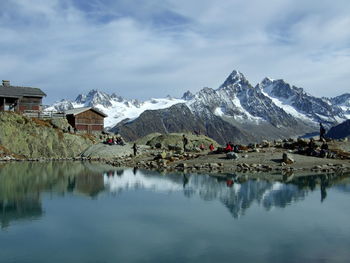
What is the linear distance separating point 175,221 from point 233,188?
12505 mm

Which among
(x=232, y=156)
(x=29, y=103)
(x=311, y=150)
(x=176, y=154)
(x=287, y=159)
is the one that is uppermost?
(x=29, y=103)

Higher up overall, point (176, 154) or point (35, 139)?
point (35, 139)

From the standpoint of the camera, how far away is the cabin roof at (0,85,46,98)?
78875 mm

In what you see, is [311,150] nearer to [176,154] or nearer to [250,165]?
[250,165]

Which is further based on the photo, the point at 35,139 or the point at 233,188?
the point at 35,139

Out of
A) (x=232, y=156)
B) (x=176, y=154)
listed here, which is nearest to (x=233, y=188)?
(x=232, y=156)

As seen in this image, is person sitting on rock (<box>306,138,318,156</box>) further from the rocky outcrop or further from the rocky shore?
the rocky outcrop

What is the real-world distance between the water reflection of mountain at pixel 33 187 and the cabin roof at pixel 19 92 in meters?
34.4

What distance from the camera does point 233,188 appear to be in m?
33.8

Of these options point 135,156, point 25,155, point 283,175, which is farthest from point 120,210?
point 25,155

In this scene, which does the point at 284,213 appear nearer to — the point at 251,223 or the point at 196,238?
the point at 251,223

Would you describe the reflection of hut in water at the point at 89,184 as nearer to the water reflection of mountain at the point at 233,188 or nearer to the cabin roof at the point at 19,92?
the water reflection of mountain at the point at 233,188

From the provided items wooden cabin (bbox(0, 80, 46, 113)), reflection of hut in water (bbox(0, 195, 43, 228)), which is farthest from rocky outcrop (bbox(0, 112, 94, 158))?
reflection of hut in water (bbox(0, 195, 43, 228))

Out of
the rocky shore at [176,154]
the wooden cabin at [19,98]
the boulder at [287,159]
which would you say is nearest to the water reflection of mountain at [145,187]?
the rocky shore at [176,154]
